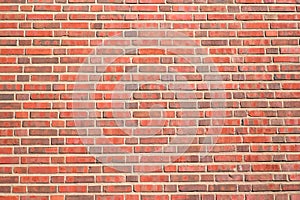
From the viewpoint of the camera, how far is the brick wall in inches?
127

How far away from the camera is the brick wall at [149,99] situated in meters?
3.22

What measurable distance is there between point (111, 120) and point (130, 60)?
0.45 m

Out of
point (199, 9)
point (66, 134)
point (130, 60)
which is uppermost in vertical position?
point (199, 9)

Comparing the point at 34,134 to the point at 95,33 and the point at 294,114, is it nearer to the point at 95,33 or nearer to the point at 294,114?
the point at 95,33

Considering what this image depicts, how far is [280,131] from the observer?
10.8 feet

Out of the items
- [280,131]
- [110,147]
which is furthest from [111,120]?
[280,131]

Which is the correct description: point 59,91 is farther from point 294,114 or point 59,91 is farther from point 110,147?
point 294,114

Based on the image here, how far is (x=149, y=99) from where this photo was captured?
3312 mm

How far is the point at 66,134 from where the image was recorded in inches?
128

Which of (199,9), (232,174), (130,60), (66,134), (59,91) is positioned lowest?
(232,174)

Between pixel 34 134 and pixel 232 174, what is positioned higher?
pixel 34 134

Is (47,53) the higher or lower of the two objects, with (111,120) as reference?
higher

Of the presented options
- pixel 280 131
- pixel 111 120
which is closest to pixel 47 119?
pixel 111 120

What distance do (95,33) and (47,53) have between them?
372 millimetres
